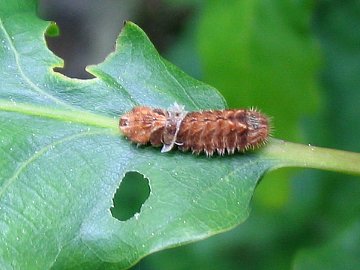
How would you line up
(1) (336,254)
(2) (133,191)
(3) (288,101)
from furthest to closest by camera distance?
(2) (133,191) < (3) (288,101) < (1) (336,254)

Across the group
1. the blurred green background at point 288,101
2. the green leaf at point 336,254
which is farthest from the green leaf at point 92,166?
the green leaf at point 336,254

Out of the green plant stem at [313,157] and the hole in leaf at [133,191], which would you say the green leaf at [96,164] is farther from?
the hole in leaf at [133,191]

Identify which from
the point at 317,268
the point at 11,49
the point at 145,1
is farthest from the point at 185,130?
the point at 145,1

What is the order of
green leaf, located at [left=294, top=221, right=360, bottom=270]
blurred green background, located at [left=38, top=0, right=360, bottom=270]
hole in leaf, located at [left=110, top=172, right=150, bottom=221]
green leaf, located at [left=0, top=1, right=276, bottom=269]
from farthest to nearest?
hole in leaf, located at [left=110, top=172, right=150, bottom=221] < blurred green background, located at [left=38, top=0, right=360, bottom=270] < green leaf, located at [left=294, top=221, right=360, bottom=270] < green leaf, located at [left=0, top=1, right=276, bottom=269]

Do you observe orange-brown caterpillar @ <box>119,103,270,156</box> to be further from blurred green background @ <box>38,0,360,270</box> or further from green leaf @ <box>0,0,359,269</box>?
blurred green background @ <box>38,0,360,270</box>

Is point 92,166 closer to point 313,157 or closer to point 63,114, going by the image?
point 63,114

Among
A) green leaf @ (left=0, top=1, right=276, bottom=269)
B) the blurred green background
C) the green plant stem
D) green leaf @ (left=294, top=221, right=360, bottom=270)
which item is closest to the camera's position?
green leaf @ (left=0, top=1, right=276, bottom=269)

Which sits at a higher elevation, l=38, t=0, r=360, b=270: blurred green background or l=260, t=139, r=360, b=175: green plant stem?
l=260, t=139, r=360, b=175: green plant stem

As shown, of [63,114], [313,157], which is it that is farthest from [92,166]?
[313,157]

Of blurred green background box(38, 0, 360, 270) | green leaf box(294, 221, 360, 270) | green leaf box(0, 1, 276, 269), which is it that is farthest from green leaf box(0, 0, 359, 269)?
green leaf box(294, 221, 360, 270)

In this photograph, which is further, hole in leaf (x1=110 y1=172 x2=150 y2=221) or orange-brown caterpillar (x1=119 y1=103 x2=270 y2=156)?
hole in leaf (x1=110 y1=172 x2=150 y2=221)
